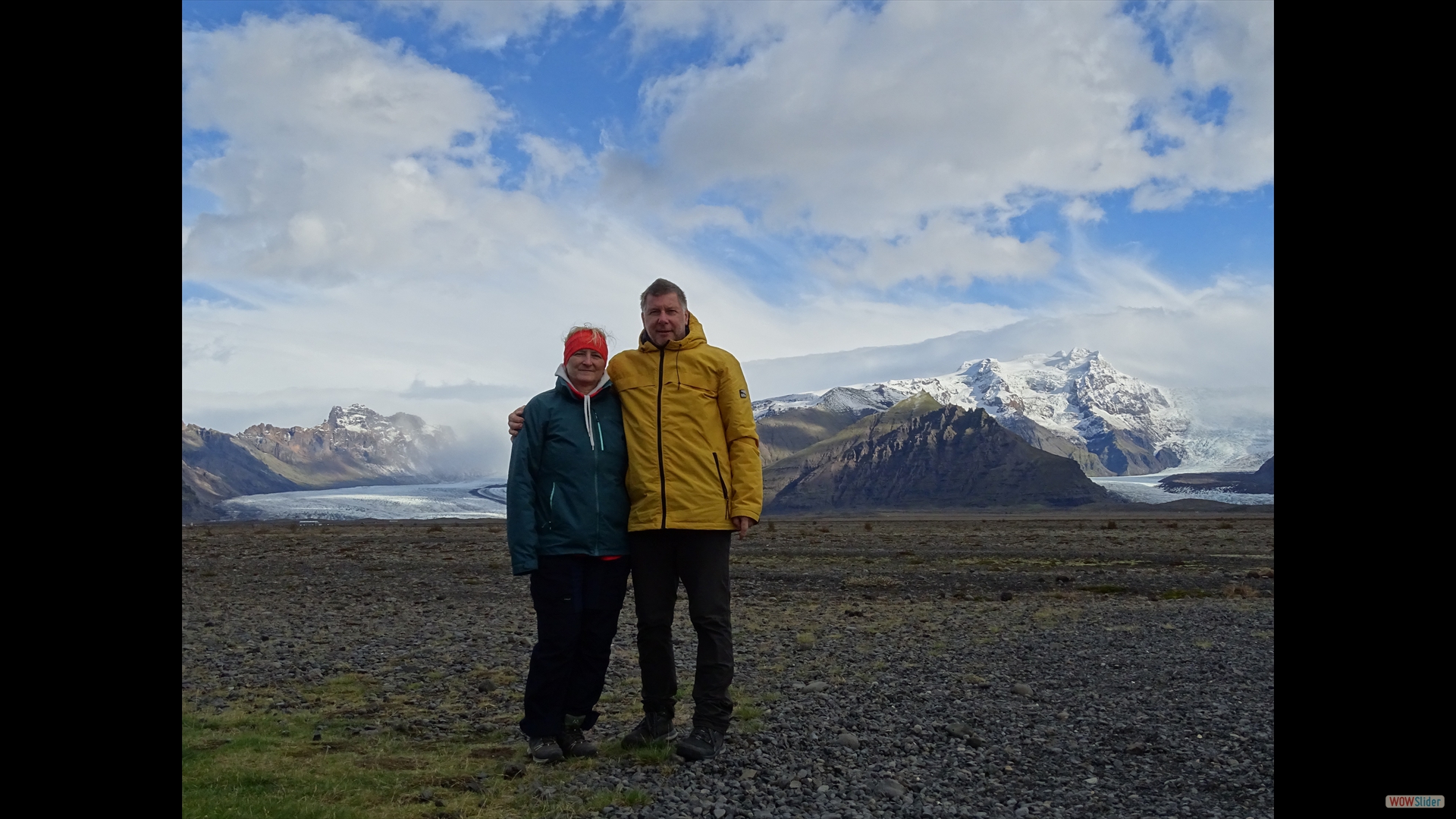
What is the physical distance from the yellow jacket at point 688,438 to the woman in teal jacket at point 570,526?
153 mm

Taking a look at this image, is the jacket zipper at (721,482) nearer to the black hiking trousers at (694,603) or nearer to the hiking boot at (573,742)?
the black hiking trousers at (694,603)

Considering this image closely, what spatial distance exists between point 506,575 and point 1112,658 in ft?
55.0

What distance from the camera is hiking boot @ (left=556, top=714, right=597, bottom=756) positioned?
5.75m

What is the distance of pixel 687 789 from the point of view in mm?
5098

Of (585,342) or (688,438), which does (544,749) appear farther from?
(585,342)

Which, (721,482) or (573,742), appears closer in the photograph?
(721,482)

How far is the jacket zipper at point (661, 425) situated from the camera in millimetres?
5504

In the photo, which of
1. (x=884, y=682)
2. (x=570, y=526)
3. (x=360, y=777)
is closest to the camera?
(x=360, y=777)

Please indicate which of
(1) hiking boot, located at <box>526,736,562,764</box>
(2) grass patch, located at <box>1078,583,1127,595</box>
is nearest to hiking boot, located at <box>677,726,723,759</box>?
(1) hiking boot, located at <box>526,736,562,764</box>

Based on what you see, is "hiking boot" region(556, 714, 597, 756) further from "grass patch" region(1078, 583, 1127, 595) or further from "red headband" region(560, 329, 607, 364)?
"grass patch" region(1078, 583, 1127, 595)

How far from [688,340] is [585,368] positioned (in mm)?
642

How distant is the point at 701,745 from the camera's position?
18.6 feet

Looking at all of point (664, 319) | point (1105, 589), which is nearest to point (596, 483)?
point (664, 319)
